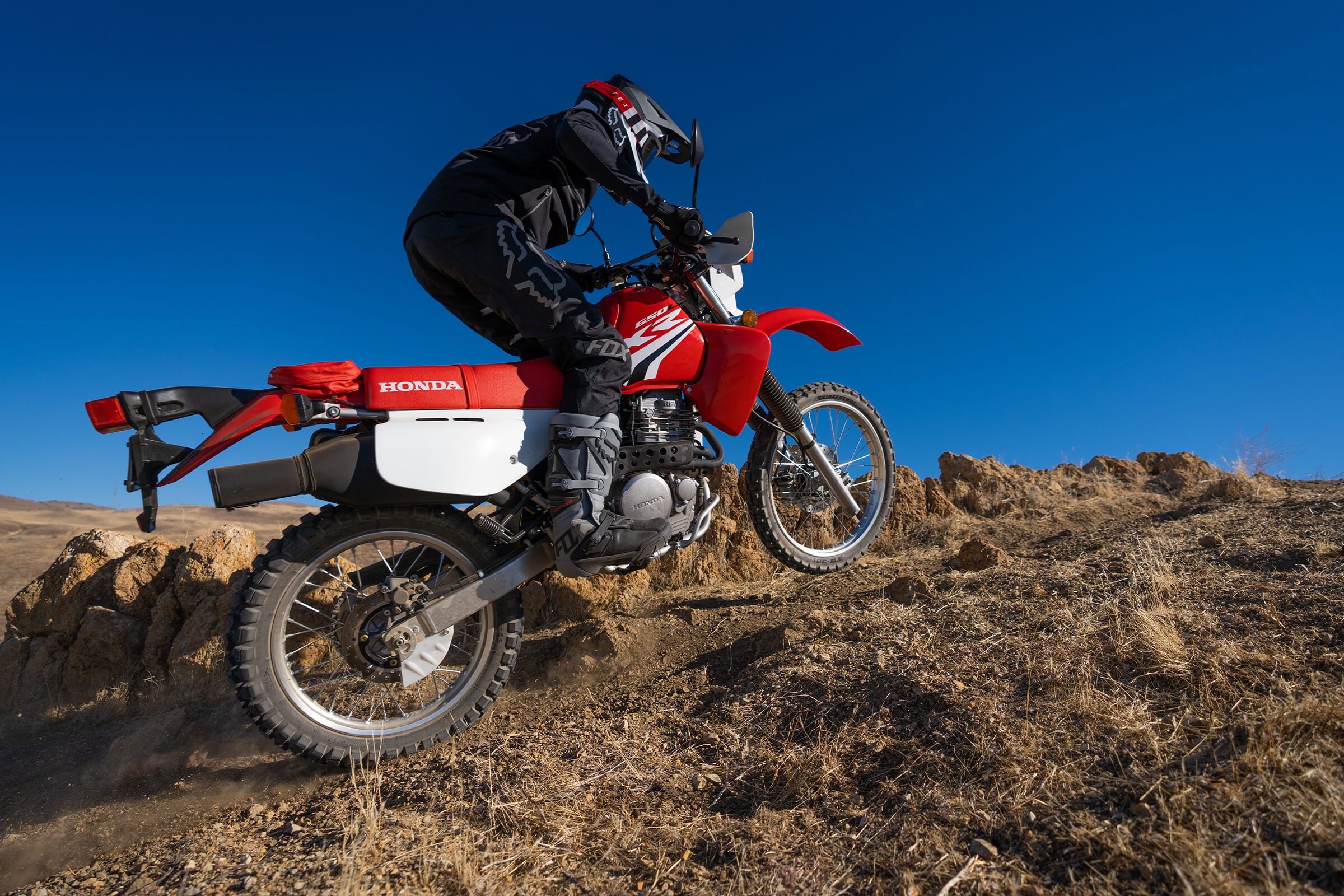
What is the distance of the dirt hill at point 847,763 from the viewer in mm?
1755

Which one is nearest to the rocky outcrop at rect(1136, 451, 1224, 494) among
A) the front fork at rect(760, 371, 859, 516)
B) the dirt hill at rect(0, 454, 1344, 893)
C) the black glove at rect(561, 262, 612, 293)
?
the dirt hill at rect(0, 454, 1344, 893)

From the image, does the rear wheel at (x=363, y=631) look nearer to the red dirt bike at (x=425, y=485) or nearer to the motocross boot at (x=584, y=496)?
the red dirt bike at (x=425, y=485)

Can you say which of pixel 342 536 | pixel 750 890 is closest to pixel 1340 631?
pixel 750 890

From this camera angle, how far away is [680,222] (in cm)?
371

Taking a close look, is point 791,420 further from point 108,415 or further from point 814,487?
point 108,415

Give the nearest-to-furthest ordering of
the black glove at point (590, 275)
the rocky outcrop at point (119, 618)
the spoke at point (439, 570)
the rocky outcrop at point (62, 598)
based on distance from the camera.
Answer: the spoke at point (439, 570), the black glove at point (590, 275), the rocky outcrop at point (119, 618), the rocky outcrop at point (62, 598)

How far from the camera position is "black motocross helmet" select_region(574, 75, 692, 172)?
151 inches

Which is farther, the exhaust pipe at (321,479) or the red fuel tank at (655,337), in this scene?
the red fuel tank at (655,337)

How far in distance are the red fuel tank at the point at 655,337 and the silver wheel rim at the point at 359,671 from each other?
1.30 m

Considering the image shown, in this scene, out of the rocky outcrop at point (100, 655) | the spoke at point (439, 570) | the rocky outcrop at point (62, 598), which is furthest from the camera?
the rocky outcrop at point (62, 598)

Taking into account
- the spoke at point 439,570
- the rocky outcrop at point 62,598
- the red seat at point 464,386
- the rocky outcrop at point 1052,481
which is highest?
the rocky outcrop at point 1052,481

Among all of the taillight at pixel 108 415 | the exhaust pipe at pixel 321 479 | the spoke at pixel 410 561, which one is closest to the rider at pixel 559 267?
the spoke at pixel 410 561

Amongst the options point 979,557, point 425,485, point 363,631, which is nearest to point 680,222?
point 425,485

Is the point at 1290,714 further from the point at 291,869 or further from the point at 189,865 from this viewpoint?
the point at 189,865
